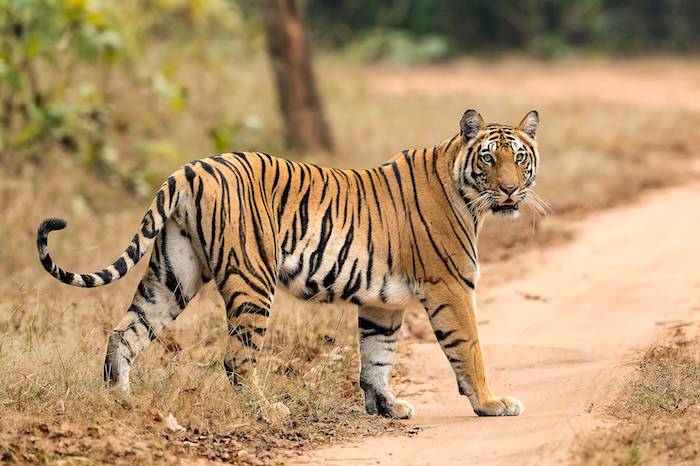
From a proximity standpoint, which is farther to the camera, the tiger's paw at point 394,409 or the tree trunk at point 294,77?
the tree trunk at point 294,77

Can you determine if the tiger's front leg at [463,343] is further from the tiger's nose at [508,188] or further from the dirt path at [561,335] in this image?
the tiger's nose at [508,188]

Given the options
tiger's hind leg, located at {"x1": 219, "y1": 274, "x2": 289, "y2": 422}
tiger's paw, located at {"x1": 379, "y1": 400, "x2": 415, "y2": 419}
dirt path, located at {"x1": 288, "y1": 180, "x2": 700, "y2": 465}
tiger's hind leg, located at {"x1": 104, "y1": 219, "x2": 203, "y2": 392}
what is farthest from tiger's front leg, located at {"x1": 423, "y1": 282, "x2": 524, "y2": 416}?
tiger's hind leg, located at {"x1": 104, "y1": 219, "x2": 203, "y2": 392}

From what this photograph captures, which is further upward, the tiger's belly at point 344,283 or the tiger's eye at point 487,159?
the tiger's eye at point 487,159

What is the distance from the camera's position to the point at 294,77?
1419cm

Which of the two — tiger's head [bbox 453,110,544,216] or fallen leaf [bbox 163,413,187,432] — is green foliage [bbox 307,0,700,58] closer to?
tiger's head [bbox 453,110,544,216]

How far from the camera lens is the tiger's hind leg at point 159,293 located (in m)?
5.96

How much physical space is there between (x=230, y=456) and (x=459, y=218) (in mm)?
1859

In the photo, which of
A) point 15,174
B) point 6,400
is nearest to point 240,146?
point 15,174

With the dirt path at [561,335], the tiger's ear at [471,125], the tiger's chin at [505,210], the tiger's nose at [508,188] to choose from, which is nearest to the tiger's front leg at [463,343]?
the dirt path at [561,335]

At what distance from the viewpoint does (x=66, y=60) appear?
43.8 feet

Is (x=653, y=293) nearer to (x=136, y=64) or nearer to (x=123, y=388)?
(x=123, y=388)

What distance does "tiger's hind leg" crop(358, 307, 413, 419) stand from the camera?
645 centimetres

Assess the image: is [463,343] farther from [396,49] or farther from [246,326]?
[396,49]

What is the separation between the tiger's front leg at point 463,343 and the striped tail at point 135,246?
1.40m
